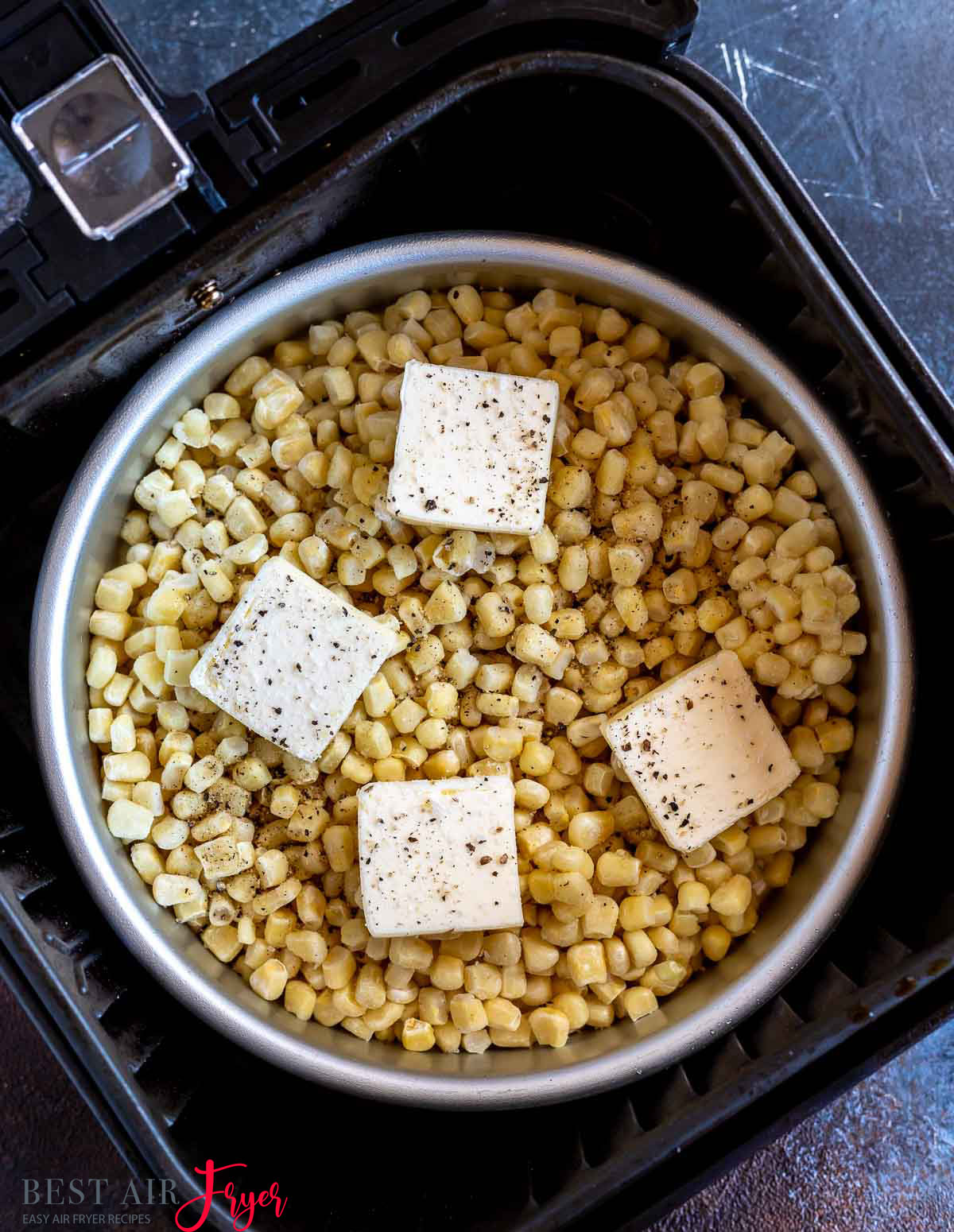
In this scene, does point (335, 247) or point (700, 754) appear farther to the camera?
point (335, 247)

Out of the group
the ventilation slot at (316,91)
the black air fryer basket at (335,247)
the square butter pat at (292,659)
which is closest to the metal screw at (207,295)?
the black air fryer basket at (335,247)

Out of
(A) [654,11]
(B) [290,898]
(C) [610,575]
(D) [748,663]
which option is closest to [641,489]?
(C) [610,575]

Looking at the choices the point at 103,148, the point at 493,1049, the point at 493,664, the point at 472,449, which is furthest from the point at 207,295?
the point at 493,1049

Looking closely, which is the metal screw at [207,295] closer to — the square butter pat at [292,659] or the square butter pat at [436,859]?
the square butter pat at [292,659]

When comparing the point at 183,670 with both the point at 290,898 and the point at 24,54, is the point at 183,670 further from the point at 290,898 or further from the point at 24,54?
the point at 24,54

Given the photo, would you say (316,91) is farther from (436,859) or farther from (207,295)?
(436,859)

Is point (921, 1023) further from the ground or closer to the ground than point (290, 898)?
closer to the ground
